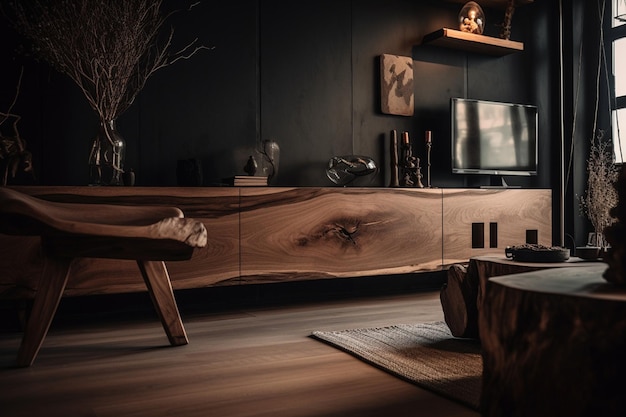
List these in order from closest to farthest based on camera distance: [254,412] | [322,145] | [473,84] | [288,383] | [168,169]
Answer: [254,412] → [288,383] → [168,169] → [322,145] → [473,84]

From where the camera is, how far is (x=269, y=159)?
3387 millimetres

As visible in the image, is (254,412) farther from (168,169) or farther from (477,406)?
A: (168,169)

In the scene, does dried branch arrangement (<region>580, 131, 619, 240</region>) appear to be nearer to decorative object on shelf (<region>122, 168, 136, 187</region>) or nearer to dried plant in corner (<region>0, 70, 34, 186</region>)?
decorative object on shelf (<region>122, 168, 136, 187</region>)

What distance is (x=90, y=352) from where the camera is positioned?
7.05 ft

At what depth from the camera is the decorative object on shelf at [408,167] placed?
374 centimetres

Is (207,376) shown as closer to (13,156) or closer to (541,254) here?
(541,254)

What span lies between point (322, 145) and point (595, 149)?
7.67ft

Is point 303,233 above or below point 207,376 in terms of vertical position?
above

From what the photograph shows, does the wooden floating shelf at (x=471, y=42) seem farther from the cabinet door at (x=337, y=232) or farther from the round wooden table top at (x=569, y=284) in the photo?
the round wooden table top at (x=569, y=284)

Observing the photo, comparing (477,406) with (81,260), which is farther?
(81,260)

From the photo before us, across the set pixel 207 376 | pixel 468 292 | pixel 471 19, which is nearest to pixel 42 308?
pixel 207 376

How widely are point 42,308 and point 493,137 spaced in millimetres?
3270

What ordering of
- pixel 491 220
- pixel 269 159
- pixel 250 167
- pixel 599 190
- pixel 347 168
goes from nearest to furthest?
pixel 250 167 → pixel 269 159 → pixel 347 168 → pixel 491 220 → pixel 599 190

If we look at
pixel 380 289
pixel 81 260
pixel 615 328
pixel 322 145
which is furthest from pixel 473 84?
pixel 615 328
